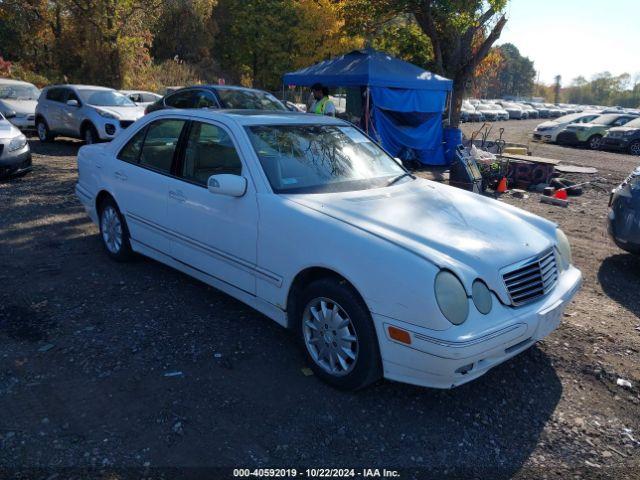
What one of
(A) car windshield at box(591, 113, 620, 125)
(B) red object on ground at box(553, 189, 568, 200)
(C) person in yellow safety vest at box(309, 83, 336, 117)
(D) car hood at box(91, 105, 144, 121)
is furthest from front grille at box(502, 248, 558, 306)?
(A) car windshield at box(591, 113, 620, 125)

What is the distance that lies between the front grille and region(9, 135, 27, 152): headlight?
8.61 meters

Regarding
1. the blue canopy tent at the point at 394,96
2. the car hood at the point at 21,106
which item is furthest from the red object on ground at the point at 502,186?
the car hood at the point at 21,106

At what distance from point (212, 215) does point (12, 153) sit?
657 cm

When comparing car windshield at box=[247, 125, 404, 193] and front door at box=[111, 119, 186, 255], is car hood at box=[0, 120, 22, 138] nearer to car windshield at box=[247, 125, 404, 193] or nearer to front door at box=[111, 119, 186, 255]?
front door at box=[111, 119, 186, 255]

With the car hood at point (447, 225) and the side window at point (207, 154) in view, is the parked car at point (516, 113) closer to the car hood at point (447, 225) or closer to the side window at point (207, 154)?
the car hood at point (447, 225)

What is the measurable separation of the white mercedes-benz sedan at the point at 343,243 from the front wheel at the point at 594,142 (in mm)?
20379

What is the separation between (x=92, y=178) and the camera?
5453 millimetres

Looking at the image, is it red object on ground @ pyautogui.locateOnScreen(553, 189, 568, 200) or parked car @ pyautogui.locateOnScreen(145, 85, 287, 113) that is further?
parked car @ pyautogui.locateOnScreen(145, 85, 287, 113)

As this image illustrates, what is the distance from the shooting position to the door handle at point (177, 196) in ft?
13.9

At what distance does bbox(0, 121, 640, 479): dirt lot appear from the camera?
275cm

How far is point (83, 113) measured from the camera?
1265 centimetres

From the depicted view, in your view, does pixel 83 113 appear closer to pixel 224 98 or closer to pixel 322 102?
pixel 224 98

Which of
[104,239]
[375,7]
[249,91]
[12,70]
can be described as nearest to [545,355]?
[104,239]

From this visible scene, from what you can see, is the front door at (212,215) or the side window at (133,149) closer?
the front door at (212,215)
